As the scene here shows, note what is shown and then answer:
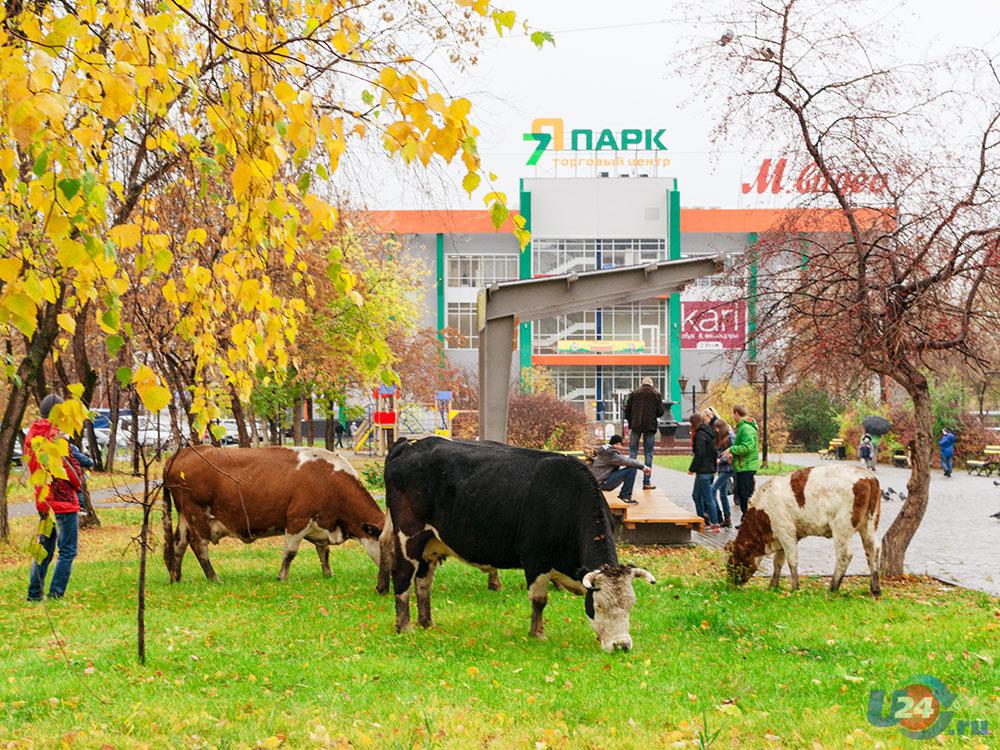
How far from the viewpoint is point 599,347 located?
6297 cm

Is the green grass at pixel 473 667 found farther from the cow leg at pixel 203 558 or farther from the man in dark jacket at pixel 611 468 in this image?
the man in dark jacket at pixel 611 468

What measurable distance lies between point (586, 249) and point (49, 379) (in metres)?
39.9

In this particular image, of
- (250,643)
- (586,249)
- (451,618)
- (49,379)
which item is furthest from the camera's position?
(586,249)

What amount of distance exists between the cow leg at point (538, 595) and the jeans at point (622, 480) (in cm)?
666

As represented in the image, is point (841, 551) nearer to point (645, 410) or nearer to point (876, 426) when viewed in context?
point (645, 410)

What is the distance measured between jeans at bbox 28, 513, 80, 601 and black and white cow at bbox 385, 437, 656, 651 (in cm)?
321

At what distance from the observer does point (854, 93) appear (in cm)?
1087

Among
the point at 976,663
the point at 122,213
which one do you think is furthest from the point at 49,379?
the point at 976,663

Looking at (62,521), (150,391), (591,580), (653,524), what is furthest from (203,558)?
(150,391)

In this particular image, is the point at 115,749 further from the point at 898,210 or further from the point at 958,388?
the point at 958,388

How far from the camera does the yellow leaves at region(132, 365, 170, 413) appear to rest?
3.67 m

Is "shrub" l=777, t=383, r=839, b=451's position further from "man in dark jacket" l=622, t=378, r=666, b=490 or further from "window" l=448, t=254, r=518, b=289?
"man in dark jacket" l=622, t=378, r=666, b=490

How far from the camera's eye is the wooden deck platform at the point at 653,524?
1366 centimetres

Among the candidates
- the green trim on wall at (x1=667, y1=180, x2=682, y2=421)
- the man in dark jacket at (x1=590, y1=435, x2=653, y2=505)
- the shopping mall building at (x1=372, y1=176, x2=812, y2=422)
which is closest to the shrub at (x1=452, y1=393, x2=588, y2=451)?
the man in dark jacket at (x1=590, y1=435, x2=653, y2=505)
